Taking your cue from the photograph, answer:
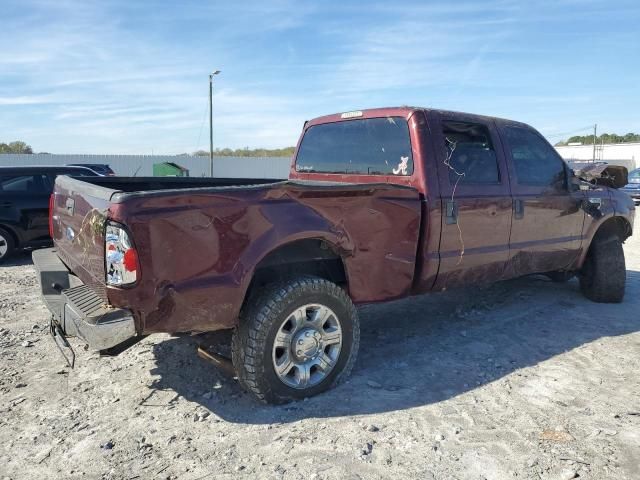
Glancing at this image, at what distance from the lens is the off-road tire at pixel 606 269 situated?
5.58 meters

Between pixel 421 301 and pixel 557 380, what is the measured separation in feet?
7.17

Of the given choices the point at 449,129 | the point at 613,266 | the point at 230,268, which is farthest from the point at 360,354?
the point at 613,266

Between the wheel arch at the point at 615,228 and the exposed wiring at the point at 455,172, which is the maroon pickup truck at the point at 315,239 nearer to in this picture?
the exposed wiring at the point at 455,172

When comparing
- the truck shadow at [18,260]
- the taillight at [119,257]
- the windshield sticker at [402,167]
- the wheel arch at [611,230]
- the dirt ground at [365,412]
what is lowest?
the dirt ground at [365,412]

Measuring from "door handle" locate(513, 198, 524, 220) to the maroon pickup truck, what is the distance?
0.08 feet

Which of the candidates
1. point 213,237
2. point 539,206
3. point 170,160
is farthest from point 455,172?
point 170,160

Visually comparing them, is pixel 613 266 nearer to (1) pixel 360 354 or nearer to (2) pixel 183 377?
(1) pixel 360 354

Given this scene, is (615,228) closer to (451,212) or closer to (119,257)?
(451,212)

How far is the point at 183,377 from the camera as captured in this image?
12.4ft

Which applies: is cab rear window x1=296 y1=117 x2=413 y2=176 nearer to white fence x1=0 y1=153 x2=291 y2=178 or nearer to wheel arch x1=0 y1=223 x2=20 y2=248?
wheel arch x1=0 y1=223 x2=20 y2=248

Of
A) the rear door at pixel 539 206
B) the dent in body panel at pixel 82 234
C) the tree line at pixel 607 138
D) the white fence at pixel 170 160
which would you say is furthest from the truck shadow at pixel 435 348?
the tree line at pixel 607 138

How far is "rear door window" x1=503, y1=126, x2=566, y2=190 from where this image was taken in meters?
4.69

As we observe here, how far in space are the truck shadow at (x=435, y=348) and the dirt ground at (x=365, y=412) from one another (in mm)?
18

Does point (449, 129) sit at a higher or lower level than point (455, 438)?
higher
